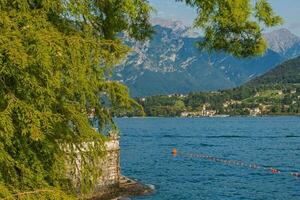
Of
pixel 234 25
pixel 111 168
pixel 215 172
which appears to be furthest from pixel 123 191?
pixel 234 25

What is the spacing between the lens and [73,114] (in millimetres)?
7973

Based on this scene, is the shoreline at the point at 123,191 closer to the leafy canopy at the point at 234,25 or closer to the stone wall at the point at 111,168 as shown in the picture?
the stone wall at the point at 111,168

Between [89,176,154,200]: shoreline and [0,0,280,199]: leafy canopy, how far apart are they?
3605 centimetres

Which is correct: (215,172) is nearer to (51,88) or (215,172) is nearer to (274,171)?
(274,171)

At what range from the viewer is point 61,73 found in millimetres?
7086

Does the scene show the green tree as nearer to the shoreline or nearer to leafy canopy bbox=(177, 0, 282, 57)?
leafy canopy bbox=(177, 0, 282, 57)

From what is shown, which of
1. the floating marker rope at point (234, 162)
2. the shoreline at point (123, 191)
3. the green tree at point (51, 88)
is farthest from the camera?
the floating marker rope at point (234, 162)

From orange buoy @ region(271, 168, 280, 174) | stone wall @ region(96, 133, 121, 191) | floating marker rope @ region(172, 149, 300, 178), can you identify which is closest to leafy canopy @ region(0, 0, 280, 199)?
stone wall @ region(96, 133, 121, 191)

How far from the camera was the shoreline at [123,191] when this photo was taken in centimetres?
4505

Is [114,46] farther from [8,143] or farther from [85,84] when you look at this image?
[8,143]

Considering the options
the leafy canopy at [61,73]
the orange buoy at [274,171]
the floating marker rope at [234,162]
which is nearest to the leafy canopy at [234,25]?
the leafy canopy at [61,73]

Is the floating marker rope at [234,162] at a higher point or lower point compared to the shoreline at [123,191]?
lower

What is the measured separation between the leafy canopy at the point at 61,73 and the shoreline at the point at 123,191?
118 feet

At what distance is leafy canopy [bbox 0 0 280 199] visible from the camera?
6656mm
